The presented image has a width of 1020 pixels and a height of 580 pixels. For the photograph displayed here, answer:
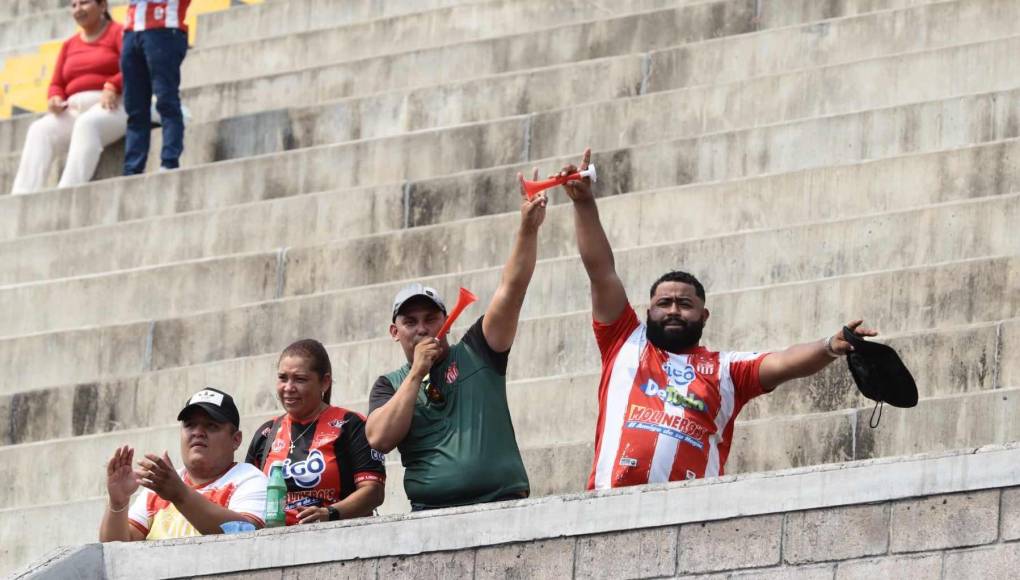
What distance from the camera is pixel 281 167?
1230 centimetres

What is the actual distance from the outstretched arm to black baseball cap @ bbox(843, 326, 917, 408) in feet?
0.09

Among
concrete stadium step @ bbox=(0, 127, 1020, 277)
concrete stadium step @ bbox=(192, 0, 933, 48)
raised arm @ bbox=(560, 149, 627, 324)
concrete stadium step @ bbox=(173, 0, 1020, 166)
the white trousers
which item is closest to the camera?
raised arm @ bbox=(560, 149, 627, 324)

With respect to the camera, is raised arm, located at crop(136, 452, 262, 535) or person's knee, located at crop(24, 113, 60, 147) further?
person's knee, located at crop(24, 113, 60, 147)

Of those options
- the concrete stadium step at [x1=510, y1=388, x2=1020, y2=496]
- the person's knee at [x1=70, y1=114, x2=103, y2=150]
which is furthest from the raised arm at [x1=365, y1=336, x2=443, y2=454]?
the person's knee at [x1=70, y1=114, x2=103, y2=150]

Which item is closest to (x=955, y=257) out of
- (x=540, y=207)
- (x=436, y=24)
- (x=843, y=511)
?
(x=540, y=207)

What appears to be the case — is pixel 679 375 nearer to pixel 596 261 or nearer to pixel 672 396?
pixel 672 396

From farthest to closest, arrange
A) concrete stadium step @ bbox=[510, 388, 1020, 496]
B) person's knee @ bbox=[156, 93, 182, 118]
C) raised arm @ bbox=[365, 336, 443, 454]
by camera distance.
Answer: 1. person's knee @ bbox=[156, 93, 182, 118]
2. concrete stadium step @ bbox=[510, 388, 1020, 496]
3. raised arm @ bbox=[365, 336, 443, 454]

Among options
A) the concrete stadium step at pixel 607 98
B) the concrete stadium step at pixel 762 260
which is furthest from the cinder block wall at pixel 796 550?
the concrete stadium step at pixel 607 98

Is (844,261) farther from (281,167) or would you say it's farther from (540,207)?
(281,167)

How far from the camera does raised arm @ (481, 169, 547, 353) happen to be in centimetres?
750

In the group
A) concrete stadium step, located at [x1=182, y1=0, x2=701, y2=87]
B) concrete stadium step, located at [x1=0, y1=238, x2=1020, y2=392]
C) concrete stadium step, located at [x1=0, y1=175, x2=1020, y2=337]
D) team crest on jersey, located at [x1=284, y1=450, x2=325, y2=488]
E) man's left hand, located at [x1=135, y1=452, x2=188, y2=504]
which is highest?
concrete stadium step, located at [x1=182, y1=0, x2=701, y2=87]

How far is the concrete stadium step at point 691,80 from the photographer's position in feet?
38.3

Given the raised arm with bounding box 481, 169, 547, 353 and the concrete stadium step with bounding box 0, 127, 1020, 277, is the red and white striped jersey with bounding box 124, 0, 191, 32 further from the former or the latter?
the raised arm with bounding box 481, 169, 547, 353

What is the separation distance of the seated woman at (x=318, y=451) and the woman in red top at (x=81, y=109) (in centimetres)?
549
